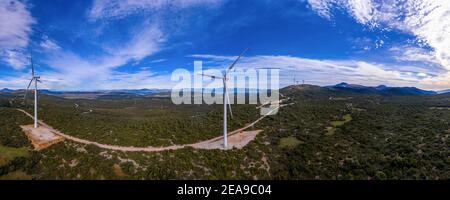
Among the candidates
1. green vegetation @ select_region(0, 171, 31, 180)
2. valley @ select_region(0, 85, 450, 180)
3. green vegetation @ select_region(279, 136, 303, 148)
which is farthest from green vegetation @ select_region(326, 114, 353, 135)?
green vegetation @ select_region(0, 171, 31, 180)

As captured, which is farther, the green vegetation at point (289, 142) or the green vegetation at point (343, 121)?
the green vegetation at point (343, 121)

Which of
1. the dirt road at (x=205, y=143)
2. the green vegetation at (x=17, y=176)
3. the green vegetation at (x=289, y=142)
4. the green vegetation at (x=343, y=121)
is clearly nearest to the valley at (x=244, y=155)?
the green vegetation at (x=17, y=176)

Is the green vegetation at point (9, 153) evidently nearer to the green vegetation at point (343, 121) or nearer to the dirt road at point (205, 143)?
the dirt road at point (205, 143)

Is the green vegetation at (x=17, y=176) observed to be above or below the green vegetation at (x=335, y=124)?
below

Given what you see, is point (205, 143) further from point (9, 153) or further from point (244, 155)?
point (9, 153)

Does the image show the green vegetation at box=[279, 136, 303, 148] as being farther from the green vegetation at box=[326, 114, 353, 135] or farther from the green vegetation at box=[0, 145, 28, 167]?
the green vegetation at box=[0, 145, 28, 167]

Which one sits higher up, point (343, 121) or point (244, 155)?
point (343, 121)

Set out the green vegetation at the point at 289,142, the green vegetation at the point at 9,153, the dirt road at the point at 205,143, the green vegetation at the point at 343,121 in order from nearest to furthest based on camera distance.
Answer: the green vegetation at the point at 9,153 → the dirt road at the point at 205,143 → the green vegetation at the point at 289,142 → the green vegetation at the point at 343,121

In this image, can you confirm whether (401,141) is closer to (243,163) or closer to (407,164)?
(407,164)

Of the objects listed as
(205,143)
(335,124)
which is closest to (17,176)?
(205,143)

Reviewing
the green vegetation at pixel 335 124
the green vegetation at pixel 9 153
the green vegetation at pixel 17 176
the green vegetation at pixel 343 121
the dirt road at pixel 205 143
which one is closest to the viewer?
the green vegetation at pixel 17 176
